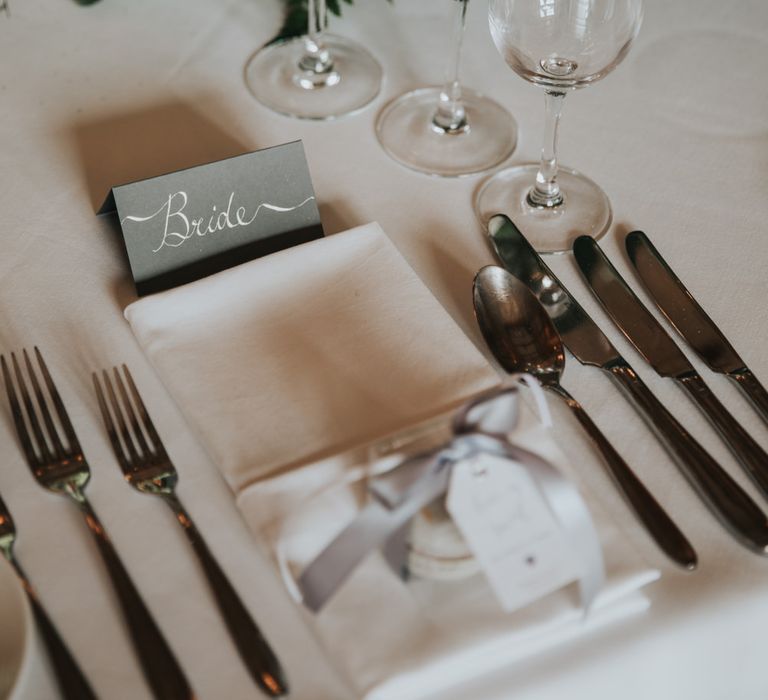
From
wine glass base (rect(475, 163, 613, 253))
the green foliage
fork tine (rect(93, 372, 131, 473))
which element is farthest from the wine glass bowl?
fork tine (rect(93, 372, 131, 473))

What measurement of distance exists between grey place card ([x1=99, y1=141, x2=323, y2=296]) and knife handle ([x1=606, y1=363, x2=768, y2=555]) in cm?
34

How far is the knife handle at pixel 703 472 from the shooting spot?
625 millimetres

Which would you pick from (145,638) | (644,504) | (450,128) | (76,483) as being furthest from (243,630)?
(450,128)

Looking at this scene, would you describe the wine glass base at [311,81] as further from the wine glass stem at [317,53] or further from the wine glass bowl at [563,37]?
the wine glass bowl at [563,37]

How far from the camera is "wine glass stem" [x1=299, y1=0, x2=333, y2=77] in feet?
3.60

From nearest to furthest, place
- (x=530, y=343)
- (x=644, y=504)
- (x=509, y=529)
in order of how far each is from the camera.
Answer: (x=509, y=529)
(x=644, y=504)
(x=530, y=343)

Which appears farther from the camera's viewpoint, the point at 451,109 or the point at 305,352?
the point at 451,109

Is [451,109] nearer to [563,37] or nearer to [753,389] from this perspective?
[563,37]

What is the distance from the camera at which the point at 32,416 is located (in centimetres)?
68

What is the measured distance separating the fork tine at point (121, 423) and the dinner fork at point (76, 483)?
Result: 0.11 feet

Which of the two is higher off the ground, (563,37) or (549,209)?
(563,37)

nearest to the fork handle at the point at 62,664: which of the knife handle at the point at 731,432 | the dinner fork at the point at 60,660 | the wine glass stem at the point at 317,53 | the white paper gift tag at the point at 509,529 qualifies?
the dinner fork at the point at 60,660

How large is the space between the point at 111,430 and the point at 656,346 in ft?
1.56

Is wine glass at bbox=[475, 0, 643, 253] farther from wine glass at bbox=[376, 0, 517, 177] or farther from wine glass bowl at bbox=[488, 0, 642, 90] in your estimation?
wine glass at bbox=[376, 0, 517, 177]
